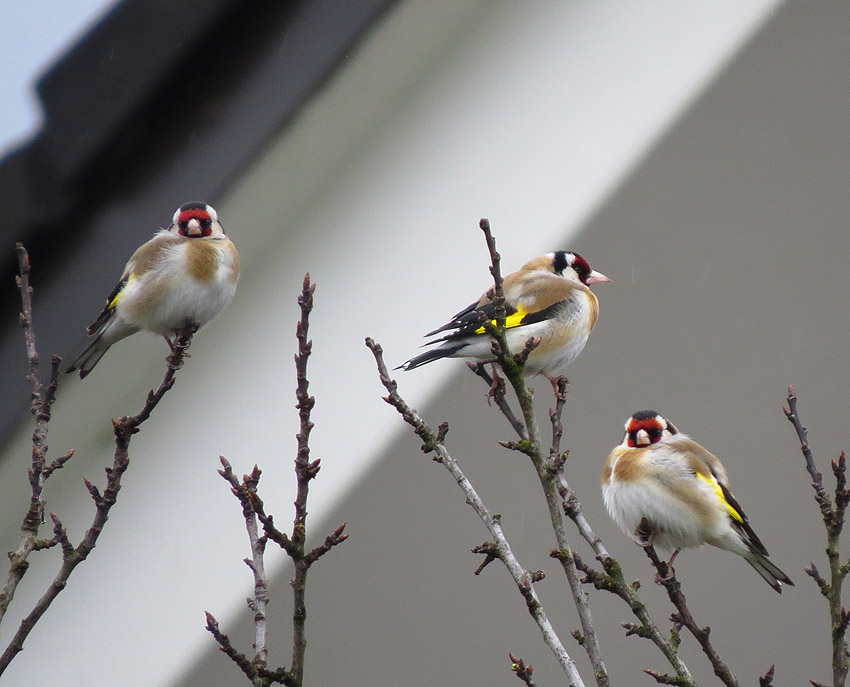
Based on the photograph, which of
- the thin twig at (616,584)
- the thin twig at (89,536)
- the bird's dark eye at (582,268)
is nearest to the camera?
the thin twig at (89,536)

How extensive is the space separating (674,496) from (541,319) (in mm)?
654

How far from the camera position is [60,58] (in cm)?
260

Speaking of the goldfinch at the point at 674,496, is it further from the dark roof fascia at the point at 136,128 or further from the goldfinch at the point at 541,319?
the dark roof fascia at the point at 136,128

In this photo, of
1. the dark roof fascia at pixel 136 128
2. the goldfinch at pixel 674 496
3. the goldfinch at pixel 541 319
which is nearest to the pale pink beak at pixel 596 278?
the goldfinch at pixel 541 319

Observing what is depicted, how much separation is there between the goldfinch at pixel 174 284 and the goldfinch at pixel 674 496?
127 centimetres

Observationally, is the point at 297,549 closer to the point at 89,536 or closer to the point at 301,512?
the point at 301,512

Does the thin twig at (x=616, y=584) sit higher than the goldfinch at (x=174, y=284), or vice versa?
the goldfinch at (x=174, y=284)

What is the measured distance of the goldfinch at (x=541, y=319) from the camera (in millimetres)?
2977

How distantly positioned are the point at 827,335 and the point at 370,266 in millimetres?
1617

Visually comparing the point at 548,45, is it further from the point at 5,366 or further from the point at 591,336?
the point at 5,366

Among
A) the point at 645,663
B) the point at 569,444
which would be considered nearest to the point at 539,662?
the point at 645,663

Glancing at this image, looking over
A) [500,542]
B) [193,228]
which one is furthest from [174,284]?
[500,542]

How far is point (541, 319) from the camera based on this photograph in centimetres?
325

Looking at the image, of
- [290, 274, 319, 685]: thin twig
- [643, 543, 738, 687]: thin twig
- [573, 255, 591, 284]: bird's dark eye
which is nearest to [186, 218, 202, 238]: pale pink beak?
[290, 274, 319, 685]: thin twig
